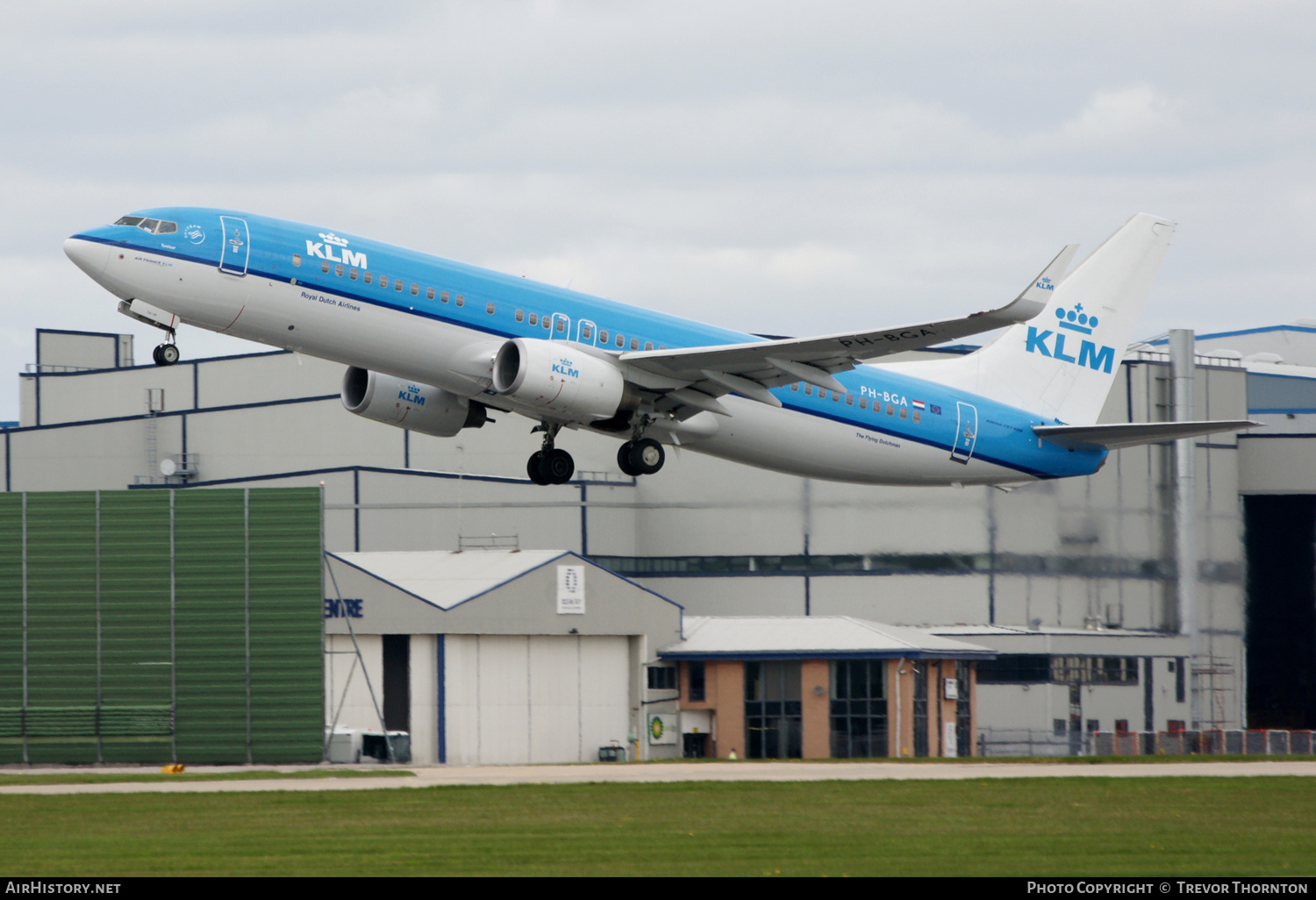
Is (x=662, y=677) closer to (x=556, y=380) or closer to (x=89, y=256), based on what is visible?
(x=556, y=380)

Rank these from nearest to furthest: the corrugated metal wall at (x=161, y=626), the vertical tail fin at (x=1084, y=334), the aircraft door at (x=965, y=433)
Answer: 1. the aircraft door at (x=965, y=433)
2. the vertical tail fin at (x=1084, y=334)
3. the corrugated metal wall at (x=161, y=626)

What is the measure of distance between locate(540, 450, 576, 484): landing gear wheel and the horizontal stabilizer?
40.4ft

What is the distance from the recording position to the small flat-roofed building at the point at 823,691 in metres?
65.1

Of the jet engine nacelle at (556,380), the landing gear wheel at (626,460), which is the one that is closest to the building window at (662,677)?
the landing gear wheel at (626,460)

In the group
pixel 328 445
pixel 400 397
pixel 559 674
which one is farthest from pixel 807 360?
pixel 328 445

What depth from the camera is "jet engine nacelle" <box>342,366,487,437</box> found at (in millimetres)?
36344

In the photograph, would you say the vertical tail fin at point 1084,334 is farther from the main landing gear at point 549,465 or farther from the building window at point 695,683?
the building window at point 695,683

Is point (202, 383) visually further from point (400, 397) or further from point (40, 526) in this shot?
point (400, 397)

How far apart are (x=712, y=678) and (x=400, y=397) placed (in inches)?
1307

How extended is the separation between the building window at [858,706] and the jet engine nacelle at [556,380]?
111 feet

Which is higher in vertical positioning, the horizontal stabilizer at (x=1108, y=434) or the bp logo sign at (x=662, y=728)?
the horizontal stabilizer at (x=1108, y=434)

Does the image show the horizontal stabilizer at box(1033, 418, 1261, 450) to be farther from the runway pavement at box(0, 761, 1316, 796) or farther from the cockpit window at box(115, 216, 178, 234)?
the cockpit window at box(115, 216, 178, 234)

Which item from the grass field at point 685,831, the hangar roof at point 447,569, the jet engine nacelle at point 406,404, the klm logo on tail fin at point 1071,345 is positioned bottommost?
the grass field at point 685,831

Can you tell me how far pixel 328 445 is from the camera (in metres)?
81.7
